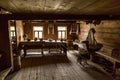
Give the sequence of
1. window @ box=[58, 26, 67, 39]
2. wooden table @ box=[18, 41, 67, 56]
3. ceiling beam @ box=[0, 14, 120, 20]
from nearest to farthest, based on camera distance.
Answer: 1. ceiling beam @ box=[0, 14, 120, 20]
2. wooden table @ box=[18, 41, 67, 56]
3. window @ box=[58, 26, 67, 39]

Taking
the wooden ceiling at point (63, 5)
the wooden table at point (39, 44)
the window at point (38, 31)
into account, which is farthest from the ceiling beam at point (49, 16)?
the window at point (38, 31)

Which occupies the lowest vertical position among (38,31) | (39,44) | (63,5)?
(39,44)

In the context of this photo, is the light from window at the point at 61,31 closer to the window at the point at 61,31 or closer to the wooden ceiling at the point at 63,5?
the window at the point at 61,31

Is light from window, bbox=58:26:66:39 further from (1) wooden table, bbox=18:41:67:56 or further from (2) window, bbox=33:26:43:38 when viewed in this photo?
(1) wooden table, bbox=18:41:67:56

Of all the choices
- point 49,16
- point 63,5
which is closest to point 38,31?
point 49,16

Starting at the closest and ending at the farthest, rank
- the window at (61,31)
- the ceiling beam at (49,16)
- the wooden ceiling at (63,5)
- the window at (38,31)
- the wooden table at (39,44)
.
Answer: the wooden ceiling at (63,5) < the ceiling beam at (49,16) < the wooden table at (39,44) < the window at (38,31) < the window at (61,31)

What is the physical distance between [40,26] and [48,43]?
11.3 feet

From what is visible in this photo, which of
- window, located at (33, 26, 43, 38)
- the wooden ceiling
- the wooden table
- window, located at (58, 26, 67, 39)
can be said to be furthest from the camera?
window, located at (58, 26, 67, 39)

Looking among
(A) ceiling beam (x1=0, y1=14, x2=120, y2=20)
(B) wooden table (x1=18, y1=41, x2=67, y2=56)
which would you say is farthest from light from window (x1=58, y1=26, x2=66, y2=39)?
(A) ceiling beam (x1=0, y1=14, x2=120, y2=20)

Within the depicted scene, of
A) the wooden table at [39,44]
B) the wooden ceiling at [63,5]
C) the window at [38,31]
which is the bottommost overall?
the wooden table at [39,44]

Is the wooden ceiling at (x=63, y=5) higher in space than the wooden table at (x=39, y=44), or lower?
higher

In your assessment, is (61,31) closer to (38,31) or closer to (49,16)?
(38,31)

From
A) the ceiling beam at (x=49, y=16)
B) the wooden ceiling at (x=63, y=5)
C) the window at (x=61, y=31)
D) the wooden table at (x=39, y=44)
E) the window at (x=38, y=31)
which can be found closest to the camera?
the wooden ceiling at (x=63, y=5)

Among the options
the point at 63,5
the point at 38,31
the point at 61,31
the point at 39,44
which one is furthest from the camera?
the point at 61,31
